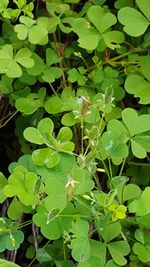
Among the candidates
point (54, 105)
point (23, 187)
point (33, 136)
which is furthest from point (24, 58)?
point (23, 187)

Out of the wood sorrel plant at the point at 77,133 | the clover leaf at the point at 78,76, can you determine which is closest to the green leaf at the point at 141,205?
the wood sorrel plant at the point at 77,133

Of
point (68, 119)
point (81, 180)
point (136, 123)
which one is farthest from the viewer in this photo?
point (68, 119)

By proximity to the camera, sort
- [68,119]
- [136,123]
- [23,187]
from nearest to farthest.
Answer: [23,187], [136,123], [68,119]

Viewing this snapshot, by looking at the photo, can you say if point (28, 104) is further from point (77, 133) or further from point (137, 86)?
point (137, 86)

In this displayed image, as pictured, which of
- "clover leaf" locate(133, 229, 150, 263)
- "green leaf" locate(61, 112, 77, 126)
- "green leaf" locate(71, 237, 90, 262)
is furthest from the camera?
"green leaf" locate(61, 112, 77, 126)

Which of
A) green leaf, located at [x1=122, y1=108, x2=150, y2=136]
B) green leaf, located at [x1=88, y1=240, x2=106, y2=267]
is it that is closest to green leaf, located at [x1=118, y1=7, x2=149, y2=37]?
green leaf, located at [x1=122, y1=108, x2=150, y2=136]

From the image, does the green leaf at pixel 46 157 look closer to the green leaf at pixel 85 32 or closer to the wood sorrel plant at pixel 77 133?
the wood sorrel plant at pixel 77 133

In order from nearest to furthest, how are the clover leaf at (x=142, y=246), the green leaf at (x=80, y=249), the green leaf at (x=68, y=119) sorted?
the green leaf at (x=80, y=249)
the clover leaf at (x=142, y=246)
the green leaf at (x=68, y=119)

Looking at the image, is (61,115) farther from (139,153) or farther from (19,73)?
(139,153)

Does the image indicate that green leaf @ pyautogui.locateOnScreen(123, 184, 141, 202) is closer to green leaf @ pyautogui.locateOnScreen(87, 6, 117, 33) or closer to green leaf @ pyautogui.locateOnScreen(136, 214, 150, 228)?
green leaf @ pyautogui.locateOnScreen(136, 214, 150, 228)
